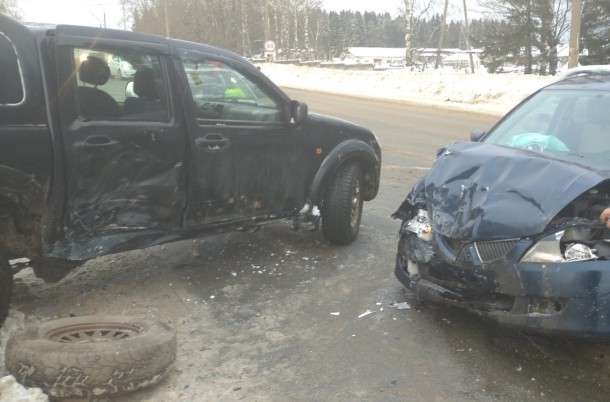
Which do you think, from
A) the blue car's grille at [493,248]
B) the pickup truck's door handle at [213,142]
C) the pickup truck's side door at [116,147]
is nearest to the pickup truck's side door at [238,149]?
the pickup truck's door handle at [213,142]

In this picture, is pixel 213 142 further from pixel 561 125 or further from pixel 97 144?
pixel 561 125

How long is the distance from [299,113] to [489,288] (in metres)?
2.34

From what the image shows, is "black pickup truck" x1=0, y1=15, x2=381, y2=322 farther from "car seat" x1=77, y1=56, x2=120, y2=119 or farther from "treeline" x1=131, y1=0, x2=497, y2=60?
"treeline" x1=131, y1=0, x2=497, y2=60

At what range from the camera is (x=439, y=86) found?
24719 millimetres

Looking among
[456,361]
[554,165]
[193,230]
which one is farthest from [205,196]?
[554,165]

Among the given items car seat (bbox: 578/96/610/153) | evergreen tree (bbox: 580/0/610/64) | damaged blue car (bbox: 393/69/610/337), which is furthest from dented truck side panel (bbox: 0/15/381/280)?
evergreen tree (bbox: 580/0/610/64)

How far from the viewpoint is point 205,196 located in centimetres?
454

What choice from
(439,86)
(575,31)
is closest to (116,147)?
(575,31)

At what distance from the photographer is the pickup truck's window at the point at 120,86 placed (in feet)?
12.8

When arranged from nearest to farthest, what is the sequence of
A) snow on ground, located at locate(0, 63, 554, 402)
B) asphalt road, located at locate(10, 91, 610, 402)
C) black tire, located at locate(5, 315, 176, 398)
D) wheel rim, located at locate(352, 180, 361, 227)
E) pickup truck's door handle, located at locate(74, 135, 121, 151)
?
black tire, located at locate(5, 315, 176, 398), asphalt road, located at locate(10, 91, 610, 402), pickup truck's door handle, located at locate(74, 135, 121, 151), wheel rim, located at locate(352, 180, 361, 227), snow on ground, located at locate(0, 63, 554, 402)

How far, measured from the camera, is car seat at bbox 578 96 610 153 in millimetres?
4316

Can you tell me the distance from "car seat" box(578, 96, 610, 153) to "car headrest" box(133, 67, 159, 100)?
3.13 m

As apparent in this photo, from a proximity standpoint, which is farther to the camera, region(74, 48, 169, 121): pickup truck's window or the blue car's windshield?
the blue car's windshield

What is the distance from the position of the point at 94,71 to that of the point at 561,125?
3.52 metres
